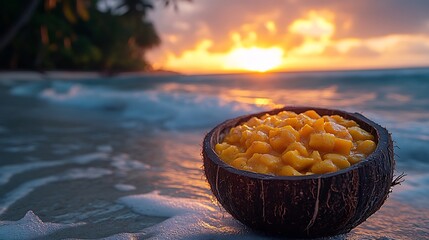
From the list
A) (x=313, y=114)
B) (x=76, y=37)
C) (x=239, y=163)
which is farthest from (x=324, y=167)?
(x=76, y=37)

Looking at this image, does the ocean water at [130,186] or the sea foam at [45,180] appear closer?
the ocean water at [130,186]

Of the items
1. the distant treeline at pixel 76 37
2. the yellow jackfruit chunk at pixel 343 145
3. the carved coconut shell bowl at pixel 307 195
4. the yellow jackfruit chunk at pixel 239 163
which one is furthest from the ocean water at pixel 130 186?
the distant treeline at pixel 76 37

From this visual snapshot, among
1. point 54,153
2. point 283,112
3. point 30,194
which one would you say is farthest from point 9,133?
point 283,112

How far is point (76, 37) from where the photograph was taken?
33500 millimetres

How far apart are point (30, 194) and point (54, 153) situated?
1.62 meters

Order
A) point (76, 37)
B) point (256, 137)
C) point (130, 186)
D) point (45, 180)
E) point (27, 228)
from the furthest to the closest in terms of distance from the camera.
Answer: point (76, 37)
point (45, 180)
point (130, 186)
point (27, 228)
point (256, 137)

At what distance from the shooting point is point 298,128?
2.14m

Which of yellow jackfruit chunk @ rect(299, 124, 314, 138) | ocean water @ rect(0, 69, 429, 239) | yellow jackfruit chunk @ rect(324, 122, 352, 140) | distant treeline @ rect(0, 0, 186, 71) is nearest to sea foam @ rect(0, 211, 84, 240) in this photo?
ocean water @ rect(0, 69, 429, 239)

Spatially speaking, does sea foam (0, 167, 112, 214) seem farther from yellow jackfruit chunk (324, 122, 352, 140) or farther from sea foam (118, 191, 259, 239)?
yellow jackfruit chunk (324, 122, 352, 140)

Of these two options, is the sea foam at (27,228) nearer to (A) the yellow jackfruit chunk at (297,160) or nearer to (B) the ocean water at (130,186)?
(B) the ocean water at (130,186)

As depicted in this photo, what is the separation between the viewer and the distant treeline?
26.8m

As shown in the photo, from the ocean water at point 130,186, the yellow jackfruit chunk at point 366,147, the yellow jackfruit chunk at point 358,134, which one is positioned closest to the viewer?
the yellow jackfruit chunk at point 366,147

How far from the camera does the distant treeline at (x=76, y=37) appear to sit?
1057 inches

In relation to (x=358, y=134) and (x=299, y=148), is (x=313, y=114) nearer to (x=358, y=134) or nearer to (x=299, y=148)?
(x=358, y=134)
